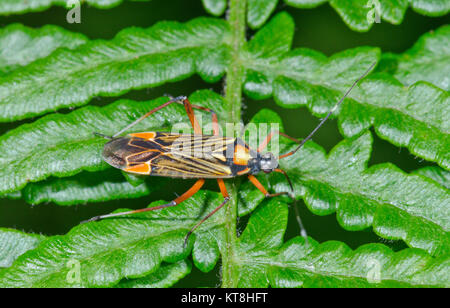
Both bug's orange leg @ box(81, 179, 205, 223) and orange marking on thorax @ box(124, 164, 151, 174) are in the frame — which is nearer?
bug's orange leg @ box(81, 179, 205, 223)

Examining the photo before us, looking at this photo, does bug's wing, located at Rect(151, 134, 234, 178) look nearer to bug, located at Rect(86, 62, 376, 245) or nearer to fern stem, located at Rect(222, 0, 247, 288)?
bug, located at Rect(86, 62, 376, 245)

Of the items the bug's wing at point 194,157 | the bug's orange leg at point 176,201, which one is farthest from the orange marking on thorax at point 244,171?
the bug's orange leg at point 176,201

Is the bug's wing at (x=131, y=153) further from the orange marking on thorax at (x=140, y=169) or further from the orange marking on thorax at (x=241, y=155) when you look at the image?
the orange marking on thorax at (x=241, y=155)

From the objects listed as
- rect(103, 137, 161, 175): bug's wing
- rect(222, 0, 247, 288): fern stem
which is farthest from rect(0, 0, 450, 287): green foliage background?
rect(103, 137, 161, 175): bug's wing

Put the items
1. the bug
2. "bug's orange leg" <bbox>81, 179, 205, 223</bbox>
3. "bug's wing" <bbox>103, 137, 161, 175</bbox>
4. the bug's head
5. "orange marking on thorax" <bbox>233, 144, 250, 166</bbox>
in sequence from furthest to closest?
"orange marking on thorax" <bbox>233, 144, 250, 166</bbox>
the bug's head
the bug
"bug's wing" <bbox>103, 137, 161, 175</bbox>
"bug's orange leg" <bbox>81, 179, 205, 223</bbox>

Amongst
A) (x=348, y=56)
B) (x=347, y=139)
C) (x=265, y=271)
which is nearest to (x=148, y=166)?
(x=265, y=271)

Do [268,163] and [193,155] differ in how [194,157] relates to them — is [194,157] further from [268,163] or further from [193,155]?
[268,163]

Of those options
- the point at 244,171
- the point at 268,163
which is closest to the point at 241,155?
the point at 244,171

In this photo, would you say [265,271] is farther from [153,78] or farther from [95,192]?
[153,78]
